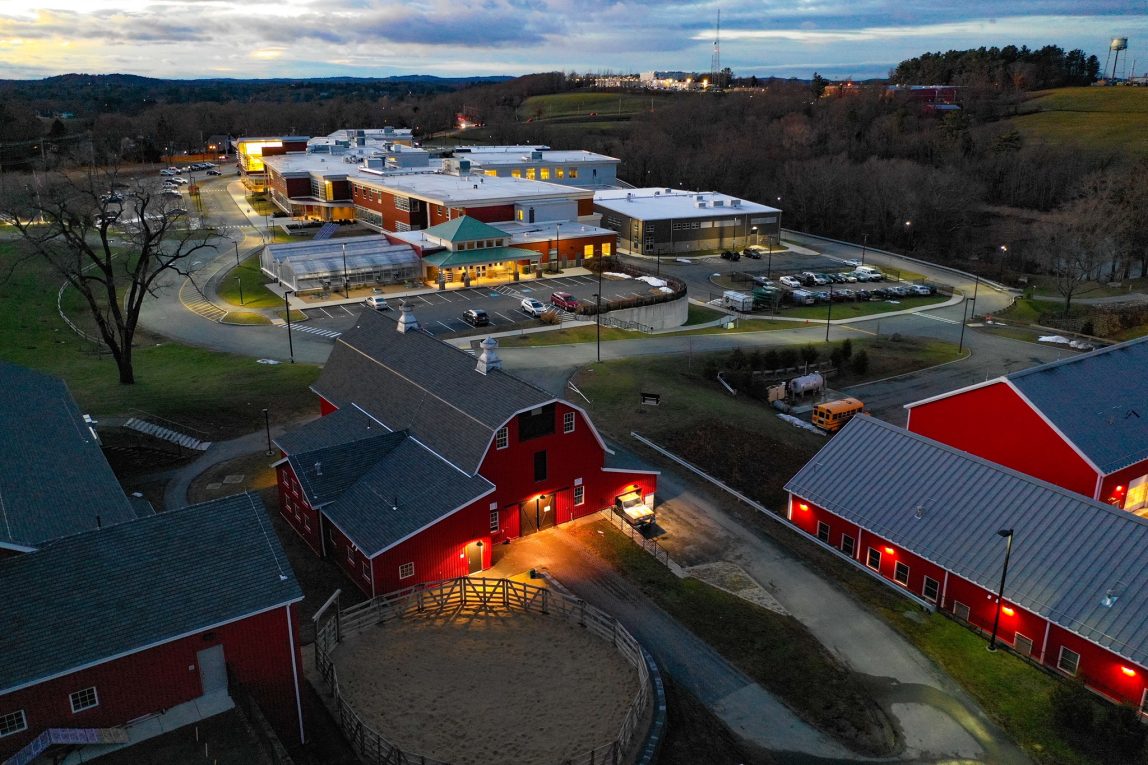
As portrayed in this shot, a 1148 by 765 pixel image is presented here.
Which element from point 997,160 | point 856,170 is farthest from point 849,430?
point 997,160

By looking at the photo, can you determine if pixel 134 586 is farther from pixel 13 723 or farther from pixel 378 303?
pixel 378 303

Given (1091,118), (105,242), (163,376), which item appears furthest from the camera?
(1091,118)

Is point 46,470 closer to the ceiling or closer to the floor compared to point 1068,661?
closer to the ceiling

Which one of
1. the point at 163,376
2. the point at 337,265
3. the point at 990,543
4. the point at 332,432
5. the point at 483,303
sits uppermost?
the point at 337,265

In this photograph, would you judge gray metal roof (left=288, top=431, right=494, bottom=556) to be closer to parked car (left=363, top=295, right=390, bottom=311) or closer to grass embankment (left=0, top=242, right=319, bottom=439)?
grass embankment (left=0, top=242, right=319, bottom=439)

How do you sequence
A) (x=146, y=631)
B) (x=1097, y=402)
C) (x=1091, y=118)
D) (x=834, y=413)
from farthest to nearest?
(x=1091, y=118) < (x=834, y=413) < (x=1097, y=402) < (x=146, y=631)

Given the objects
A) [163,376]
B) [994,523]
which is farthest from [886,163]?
[163,376]

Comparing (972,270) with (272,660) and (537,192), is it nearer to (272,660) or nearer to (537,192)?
(537,192)
